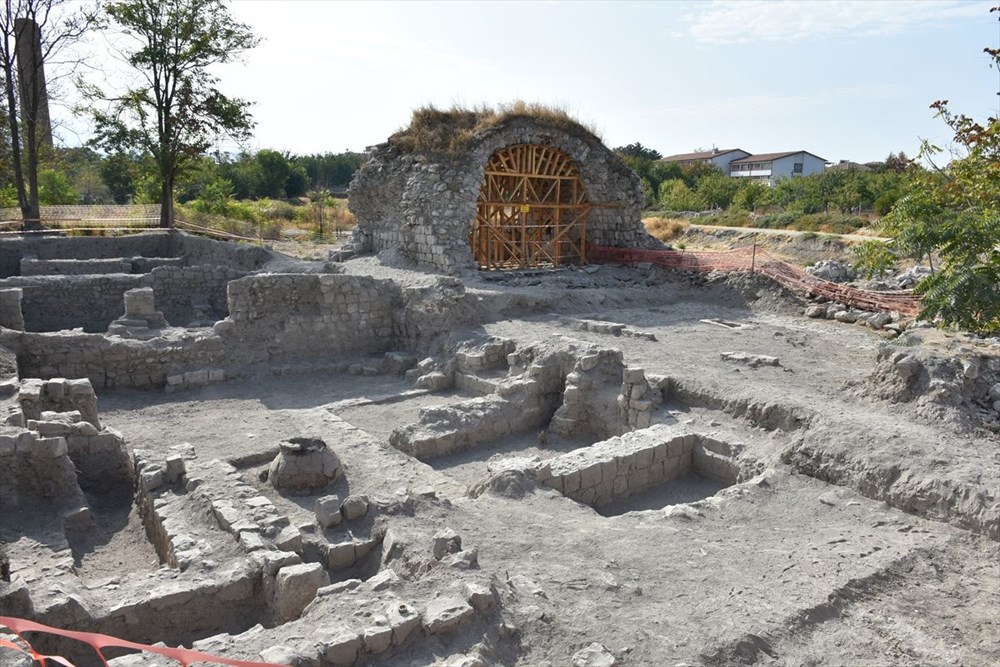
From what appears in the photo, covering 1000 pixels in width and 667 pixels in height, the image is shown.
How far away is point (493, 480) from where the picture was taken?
6.91 metres

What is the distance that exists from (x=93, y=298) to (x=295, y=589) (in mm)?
12804

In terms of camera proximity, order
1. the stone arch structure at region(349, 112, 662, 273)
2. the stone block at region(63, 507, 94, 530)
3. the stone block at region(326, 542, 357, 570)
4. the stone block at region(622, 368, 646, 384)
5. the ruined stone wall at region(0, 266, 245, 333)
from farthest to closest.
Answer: the stone arch structure at region(349, 112, 662, 273) → the ruined stone wall at region(0, 266, 245, 333) → the stone block at region(622, 368, 646, 384) → the stone block at region(63, 507, 94, 530) → the stone block at region(326, 542, 357, 570)

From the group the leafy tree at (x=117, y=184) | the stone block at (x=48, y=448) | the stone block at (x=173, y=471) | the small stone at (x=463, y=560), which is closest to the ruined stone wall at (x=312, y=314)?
the stone block at (x=173, y=471)

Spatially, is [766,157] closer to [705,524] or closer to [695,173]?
[695,173]

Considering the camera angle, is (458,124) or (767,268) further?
(458,124)

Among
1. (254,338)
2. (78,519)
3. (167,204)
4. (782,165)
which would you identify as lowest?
(78,519)

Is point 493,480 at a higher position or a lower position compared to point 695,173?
lower

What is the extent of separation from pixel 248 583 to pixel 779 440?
5579mm

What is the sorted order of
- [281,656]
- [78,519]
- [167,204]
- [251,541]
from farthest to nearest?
1. [167,204]
2. [78,519]
3. [251,541]
4. [281,656]

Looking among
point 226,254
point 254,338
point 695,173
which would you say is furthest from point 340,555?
point 695,173

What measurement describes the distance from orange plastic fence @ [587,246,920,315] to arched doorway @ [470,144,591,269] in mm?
1183

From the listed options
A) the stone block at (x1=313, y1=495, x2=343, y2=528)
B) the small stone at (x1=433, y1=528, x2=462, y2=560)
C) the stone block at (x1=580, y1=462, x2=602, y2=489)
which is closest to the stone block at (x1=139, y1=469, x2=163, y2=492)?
the stone block at (x1=313, y1=495, x2=343, y2=528)

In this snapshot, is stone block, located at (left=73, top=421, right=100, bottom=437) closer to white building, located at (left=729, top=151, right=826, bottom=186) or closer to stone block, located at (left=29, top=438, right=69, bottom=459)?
stone block, located at (left=29, top=438, right=69, bottom=459)

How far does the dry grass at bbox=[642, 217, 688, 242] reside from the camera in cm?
3201
